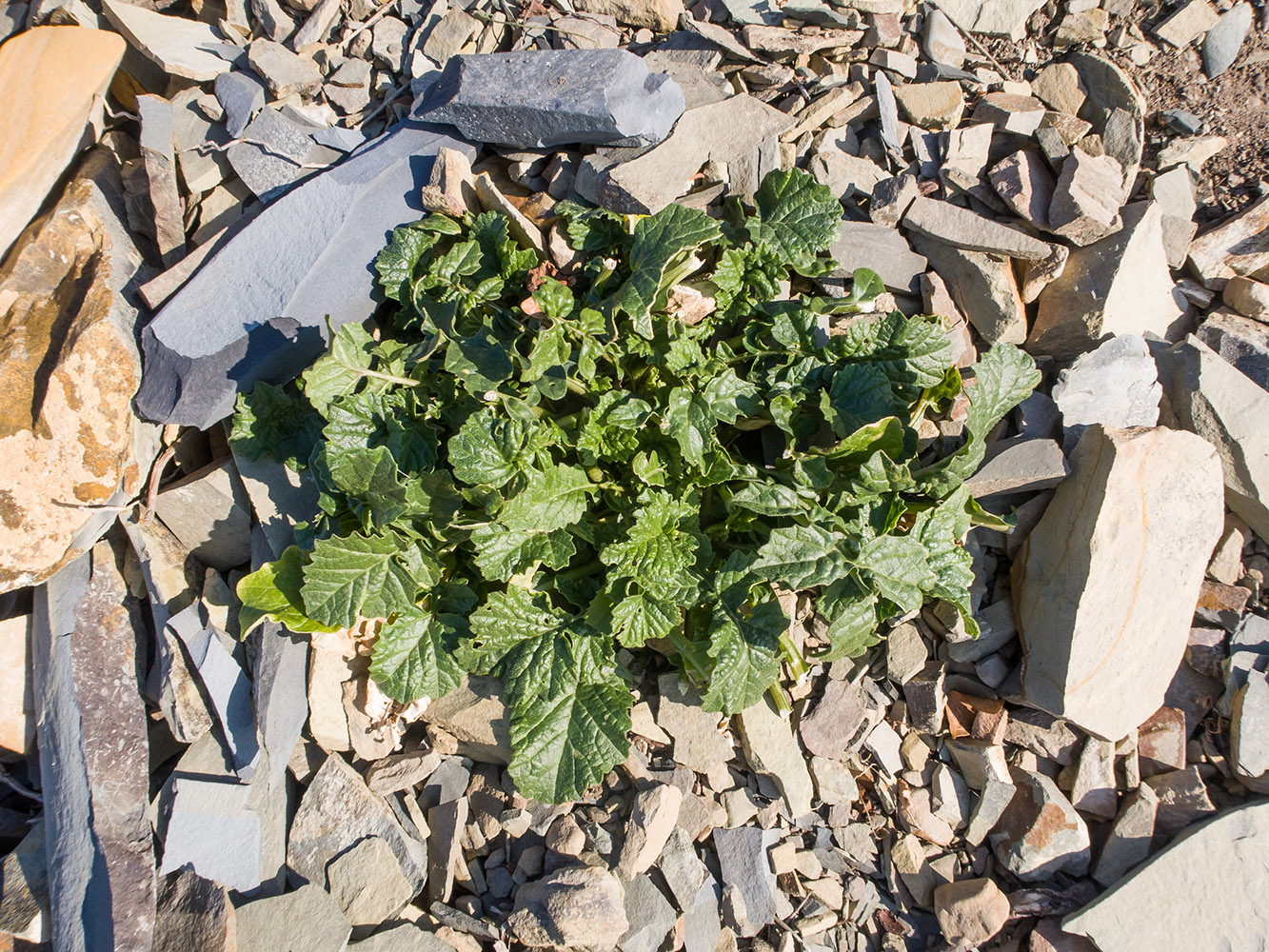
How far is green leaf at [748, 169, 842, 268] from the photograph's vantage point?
2650mm

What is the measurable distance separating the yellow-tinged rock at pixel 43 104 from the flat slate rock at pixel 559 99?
4.39 feet

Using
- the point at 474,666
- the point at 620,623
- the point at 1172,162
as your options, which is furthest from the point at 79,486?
the point at 1172,162

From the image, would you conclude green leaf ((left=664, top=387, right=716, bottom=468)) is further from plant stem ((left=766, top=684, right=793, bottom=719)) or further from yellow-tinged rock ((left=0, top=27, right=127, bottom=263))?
yellow-tinged rock ((left=0, top=27, right=127, bottom=263))

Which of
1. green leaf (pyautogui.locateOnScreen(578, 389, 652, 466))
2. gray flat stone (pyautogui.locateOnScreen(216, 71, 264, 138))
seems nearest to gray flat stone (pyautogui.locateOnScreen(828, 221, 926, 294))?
green leaf (pyautogui.locateOnScreen(578, 389, 652, 466))

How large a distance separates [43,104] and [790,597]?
10.6 feet

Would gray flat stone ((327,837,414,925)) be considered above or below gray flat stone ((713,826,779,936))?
below

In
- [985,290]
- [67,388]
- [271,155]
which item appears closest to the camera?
[67,388]

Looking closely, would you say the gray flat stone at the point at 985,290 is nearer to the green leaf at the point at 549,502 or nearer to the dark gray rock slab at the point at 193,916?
the green leaf at the point at 549,502

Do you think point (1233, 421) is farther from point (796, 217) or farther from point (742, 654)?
point (742, 654)

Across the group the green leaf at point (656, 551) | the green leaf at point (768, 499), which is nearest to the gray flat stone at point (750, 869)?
the green leaf at point (656, 551)

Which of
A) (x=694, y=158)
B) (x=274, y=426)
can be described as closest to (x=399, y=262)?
(x=274, y=426)

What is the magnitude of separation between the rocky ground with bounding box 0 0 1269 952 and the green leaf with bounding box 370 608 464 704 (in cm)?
18

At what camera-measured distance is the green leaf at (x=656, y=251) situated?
2428 mm

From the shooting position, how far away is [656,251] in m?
2.48
